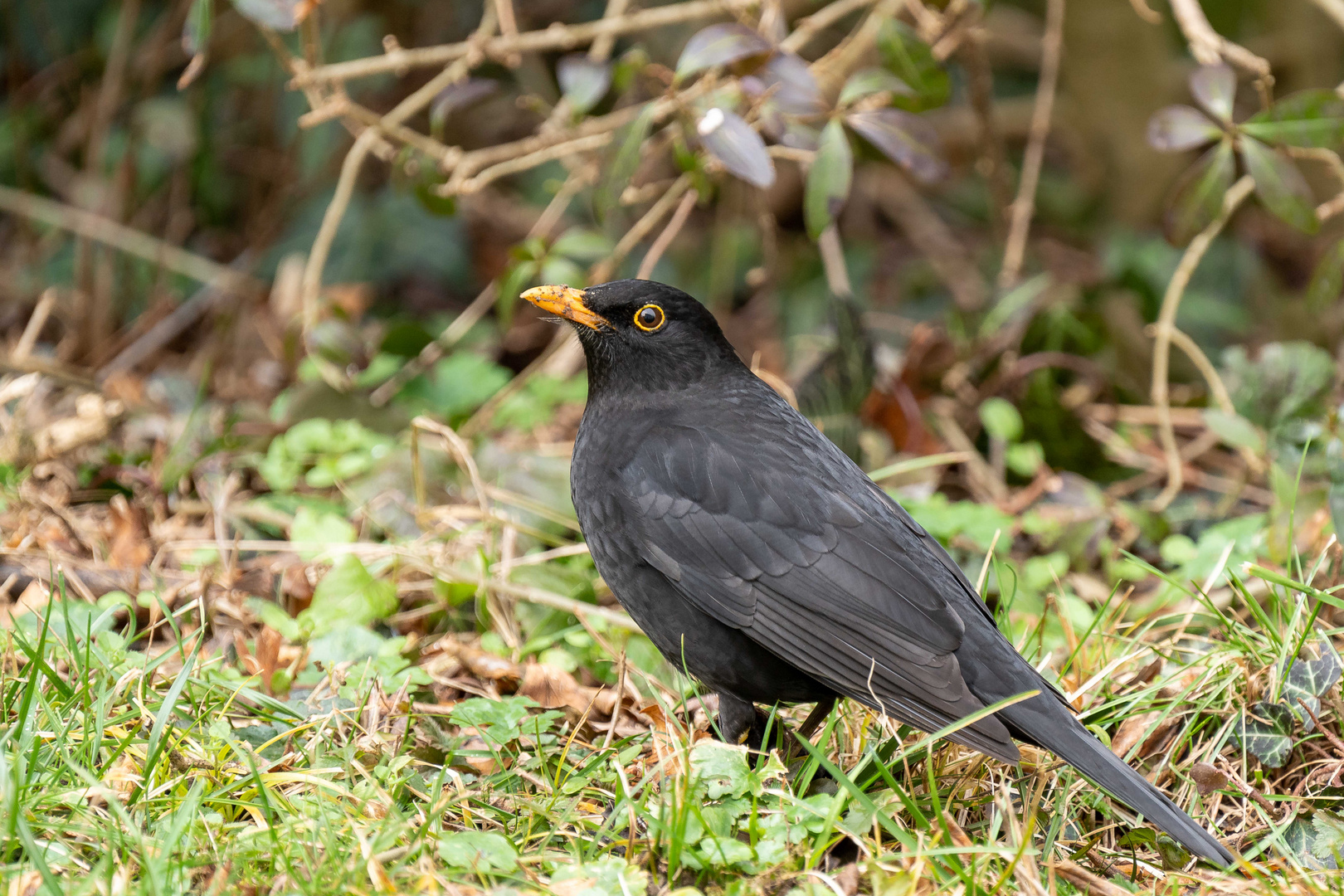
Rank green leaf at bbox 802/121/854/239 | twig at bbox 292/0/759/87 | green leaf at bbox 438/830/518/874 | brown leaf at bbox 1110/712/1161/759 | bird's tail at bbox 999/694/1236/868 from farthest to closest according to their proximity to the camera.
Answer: twig at bbox 292/0/759/87
green leaf at bbox 802/121/854/239
brown leaf at bbox 1110/712/1161/759
bird's tail at bbox 999/694/1236/868
green leaf at bbox 438/830/518/874

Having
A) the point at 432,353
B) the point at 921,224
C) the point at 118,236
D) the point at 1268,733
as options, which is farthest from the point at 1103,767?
the point at 921,224

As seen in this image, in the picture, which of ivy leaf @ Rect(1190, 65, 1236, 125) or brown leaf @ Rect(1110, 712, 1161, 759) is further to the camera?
ivy leaf @ Rect(1190, 65, 1236, 125)

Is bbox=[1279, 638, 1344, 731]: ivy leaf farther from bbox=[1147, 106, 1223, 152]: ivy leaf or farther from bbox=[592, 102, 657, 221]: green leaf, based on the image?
bbox=[592, 102, 657, 221]: green leaf

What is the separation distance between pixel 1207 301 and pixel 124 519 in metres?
6.08

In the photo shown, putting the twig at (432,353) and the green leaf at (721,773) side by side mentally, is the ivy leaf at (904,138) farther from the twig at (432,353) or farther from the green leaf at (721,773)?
the green leaf at (721,773)

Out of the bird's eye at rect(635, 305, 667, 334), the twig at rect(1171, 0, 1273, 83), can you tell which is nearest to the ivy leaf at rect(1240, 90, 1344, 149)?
the twig at rect(1171, 0, 1273, 83)

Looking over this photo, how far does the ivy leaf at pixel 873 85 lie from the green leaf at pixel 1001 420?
1443mm

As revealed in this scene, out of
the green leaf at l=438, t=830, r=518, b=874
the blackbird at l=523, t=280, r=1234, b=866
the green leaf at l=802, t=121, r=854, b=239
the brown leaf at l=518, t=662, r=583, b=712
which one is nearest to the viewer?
the green leaf at l=438, t=830, r=518, b=874

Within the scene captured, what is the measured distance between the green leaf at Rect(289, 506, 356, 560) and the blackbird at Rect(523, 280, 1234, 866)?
1.10m

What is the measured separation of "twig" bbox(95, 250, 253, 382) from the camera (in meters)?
6.51

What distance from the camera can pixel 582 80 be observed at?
438 centimetres

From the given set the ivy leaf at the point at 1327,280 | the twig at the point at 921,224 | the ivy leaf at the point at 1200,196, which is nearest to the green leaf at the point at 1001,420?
the ivy leaf at the point at 1200,196

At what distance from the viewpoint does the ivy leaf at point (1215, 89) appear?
157 inches

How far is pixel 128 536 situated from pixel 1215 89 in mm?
4023
